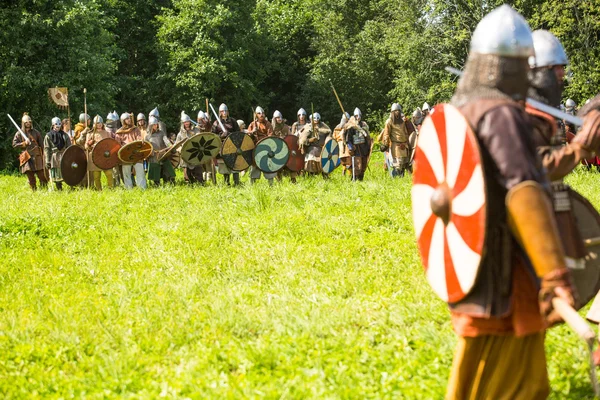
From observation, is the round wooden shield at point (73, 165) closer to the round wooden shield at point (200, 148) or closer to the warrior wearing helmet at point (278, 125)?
the round wooden shield at point (200, 148)

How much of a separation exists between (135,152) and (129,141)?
1113 millimetres

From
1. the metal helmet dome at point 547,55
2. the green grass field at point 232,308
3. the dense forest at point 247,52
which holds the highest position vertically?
the dense forest at point 247,52

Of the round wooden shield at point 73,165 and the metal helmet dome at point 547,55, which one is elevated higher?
the metal helmet dome at point 547,55

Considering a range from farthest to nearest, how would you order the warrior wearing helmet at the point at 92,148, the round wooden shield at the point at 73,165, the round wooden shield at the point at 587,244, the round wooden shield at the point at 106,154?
the warrior wearing helmet at the point at 92,148 → the round wooden shield at the point at 73,165 → the round wooden shield at the point at 106,154 → the round wooden shield at the point at 587,244

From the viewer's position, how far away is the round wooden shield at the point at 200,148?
14258mm

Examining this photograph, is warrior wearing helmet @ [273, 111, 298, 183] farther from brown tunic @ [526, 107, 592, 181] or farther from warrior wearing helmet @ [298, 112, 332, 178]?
brown tunic @ [526, 107, 592, 181]

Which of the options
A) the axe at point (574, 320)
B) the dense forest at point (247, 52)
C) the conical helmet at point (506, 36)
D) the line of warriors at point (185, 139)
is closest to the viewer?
the axe at point (574, 320)

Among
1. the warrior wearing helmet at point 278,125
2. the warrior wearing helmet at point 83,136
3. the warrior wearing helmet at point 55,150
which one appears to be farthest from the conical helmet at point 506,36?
the warrior wearing helmet at point 55,150

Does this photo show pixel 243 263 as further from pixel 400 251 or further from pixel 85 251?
pixel 85 251

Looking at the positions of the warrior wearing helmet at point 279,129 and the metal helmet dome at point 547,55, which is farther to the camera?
the warrior wearing helmet at point 279,129

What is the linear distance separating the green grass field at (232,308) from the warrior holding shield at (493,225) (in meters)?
0.94

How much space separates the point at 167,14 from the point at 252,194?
1169 inches

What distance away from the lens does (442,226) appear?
3.03 metres

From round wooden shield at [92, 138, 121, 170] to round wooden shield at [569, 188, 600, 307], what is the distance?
12.1m
